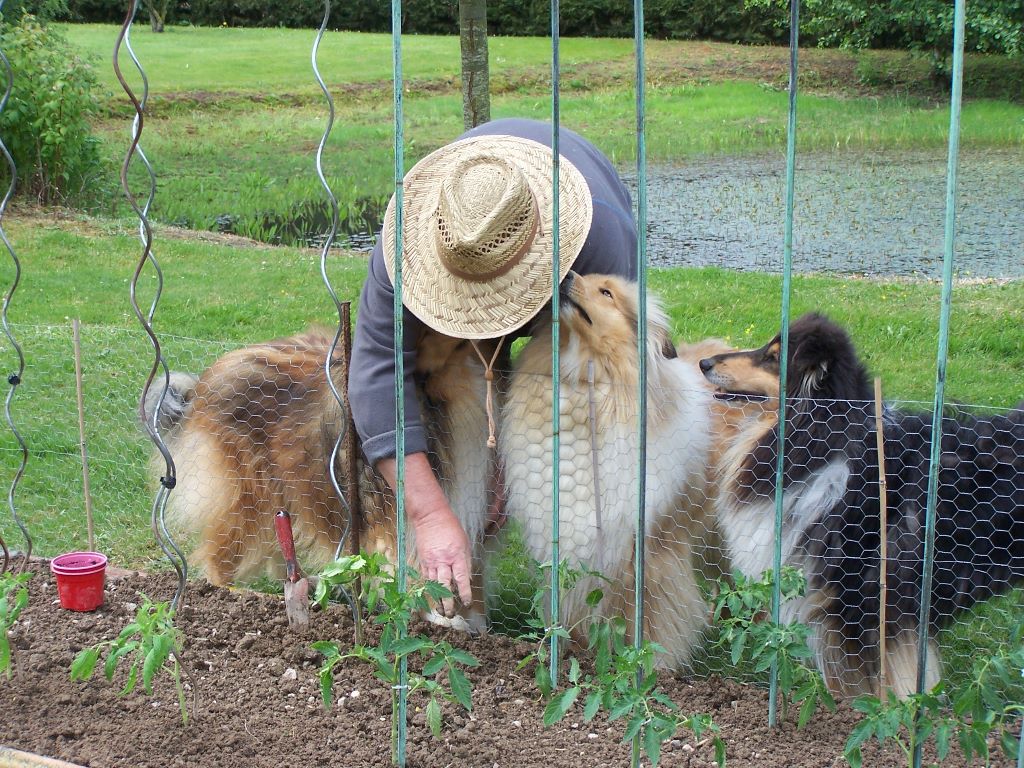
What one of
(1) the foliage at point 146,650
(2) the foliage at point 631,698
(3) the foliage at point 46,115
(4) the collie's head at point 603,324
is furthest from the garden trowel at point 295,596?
(3) the foliage at point 46,115

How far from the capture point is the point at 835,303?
20.0ft

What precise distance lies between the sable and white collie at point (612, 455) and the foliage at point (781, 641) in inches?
21.2

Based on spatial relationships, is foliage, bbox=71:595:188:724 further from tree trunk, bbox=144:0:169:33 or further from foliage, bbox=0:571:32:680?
tree trunk, bbox=144:0:169:33

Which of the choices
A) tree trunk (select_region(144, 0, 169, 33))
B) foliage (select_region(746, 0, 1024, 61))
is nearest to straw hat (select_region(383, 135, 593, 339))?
foliage (select_region(746, 0, 1024, 61))

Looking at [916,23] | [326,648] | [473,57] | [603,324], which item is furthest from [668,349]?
[916,23]

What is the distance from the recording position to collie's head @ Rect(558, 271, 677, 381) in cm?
285

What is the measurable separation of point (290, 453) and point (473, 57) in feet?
13.9

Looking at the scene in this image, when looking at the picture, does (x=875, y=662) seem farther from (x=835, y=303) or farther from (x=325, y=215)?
(x=325, y=215)

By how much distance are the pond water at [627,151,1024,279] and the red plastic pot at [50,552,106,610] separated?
5.31 meters

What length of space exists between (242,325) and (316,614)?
333 cm

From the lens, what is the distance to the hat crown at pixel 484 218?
2.64 meters

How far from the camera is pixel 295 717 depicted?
8.21 ft

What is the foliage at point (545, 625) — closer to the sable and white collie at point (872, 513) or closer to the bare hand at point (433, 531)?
the bare hand at point (433, 531)

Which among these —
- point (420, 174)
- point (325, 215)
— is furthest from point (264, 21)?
point (420, 174)
